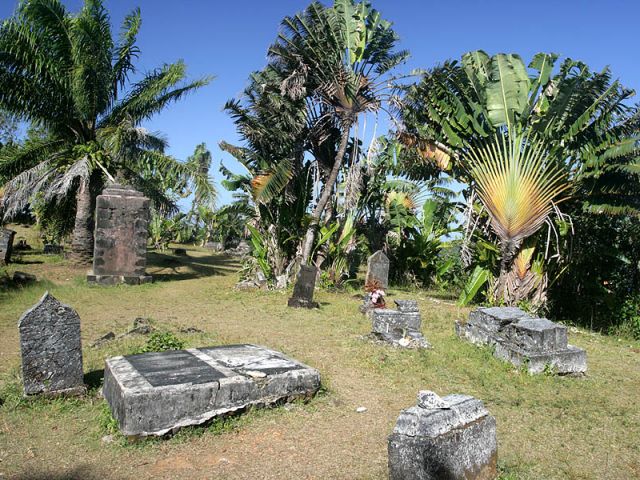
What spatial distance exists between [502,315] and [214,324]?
16.3 feet

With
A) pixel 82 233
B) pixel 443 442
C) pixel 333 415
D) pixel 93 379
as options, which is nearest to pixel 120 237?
pixel 82 233

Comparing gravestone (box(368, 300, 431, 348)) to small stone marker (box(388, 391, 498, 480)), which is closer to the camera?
small stone marker (box(388, 391, 498, 480))

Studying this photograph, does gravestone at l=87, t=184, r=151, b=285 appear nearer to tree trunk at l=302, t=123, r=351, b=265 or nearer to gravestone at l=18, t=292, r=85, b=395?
tree trunk at l=302, t=123, r=351, b=265

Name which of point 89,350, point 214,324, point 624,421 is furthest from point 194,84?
point 624,421

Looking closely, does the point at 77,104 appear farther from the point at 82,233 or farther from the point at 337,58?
the point at 337,58

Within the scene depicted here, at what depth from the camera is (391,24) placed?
45.3 ft

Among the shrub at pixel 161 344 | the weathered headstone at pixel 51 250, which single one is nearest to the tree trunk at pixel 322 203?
the shrub at pixel 161 344

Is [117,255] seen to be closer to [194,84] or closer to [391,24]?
[194,84]

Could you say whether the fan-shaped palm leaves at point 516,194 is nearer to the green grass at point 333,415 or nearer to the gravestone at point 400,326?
the green grass at point 333,415

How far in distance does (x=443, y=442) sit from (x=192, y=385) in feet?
7.82

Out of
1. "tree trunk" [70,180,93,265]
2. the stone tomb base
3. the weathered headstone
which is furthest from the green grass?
the weathered headstone

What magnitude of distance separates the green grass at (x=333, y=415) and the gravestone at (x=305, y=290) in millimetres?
1262

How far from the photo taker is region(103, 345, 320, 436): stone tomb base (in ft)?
15.0

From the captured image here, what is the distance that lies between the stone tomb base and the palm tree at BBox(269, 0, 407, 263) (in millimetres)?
8271
